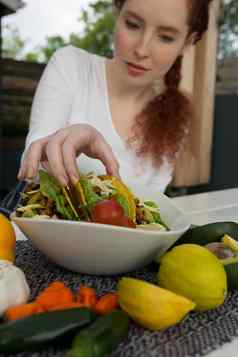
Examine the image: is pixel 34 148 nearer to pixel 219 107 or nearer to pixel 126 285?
pixel 126 285

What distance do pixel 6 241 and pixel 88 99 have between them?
955 mm

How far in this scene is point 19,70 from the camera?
3.77 metres

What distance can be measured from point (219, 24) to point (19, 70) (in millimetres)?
1651

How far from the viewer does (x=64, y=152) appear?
0.70 meters

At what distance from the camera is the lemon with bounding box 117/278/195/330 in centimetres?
44

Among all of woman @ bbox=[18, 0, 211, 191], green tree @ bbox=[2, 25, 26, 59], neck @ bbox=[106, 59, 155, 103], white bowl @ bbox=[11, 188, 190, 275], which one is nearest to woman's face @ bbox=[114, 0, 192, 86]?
woman @ bbox=[18, 0, 211, 191]

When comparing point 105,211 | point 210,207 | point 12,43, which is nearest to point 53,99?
point 210,207

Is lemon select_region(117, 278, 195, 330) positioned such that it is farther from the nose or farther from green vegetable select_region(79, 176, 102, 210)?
the nose

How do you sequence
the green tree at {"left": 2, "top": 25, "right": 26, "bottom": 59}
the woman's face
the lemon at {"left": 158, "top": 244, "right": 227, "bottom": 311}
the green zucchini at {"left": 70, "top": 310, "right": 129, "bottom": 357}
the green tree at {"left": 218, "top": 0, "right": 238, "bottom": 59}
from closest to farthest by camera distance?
the green zucchini at {"left": 70, "top": 310, "right": 129, "bottom": 357}
the lemon at {"left": 158, "top": 244, "right": 227, "bottom": 311}
the woman's face
the green tree at {"left": 218, "top": 0, "right": 238, "bottom": 59}
the green tree at {"left": 2, "top": 25, "right": 26, "bottom": 59}

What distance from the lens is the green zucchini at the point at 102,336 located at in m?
0.37

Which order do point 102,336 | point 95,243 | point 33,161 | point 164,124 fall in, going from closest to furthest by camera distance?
point 102,336
point 95,243
point 33,161
point 164,124

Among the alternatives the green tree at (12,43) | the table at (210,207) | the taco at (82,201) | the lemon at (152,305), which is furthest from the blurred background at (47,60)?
the lemon at (152,305)

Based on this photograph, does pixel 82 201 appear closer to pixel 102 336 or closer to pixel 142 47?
pixel 102 336

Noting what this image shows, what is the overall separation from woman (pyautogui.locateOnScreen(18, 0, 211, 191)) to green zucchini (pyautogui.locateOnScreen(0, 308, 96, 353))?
2.55ft
